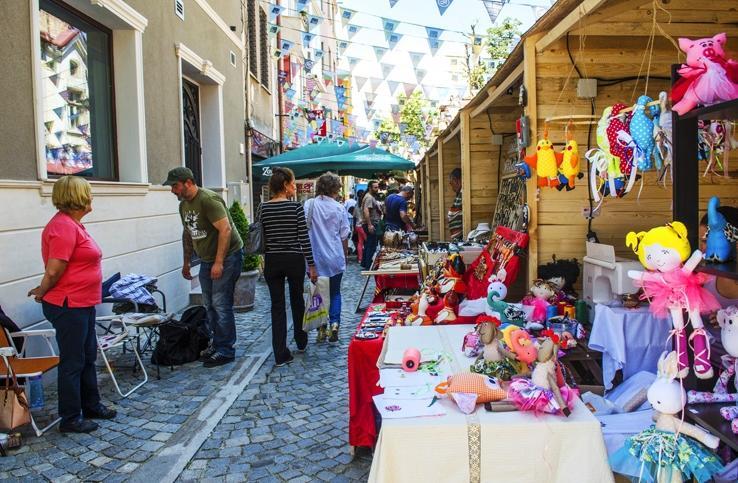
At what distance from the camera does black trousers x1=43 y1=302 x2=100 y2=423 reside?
138 inches

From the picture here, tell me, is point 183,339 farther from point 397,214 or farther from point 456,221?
point 397,214

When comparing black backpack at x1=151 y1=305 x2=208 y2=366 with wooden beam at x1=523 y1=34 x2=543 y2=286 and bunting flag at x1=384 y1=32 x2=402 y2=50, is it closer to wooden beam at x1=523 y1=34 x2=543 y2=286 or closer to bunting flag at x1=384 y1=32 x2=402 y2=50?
wooden beam at x1=523 y1=34 x2=543 y2=286

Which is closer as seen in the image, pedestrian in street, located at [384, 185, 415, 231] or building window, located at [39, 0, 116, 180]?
building window, located at [39, 0, 116, 180]

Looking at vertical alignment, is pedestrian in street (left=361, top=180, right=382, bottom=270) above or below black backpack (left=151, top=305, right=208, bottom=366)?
above

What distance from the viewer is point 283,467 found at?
3209mm

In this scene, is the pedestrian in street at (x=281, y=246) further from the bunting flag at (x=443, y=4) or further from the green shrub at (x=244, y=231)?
the bunting flag at (x=443, y=4)

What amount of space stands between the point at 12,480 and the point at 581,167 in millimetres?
4088

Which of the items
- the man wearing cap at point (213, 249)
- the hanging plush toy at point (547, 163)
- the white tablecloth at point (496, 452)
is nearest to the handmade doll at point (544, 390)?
the white tablecloth at point (496, 452)

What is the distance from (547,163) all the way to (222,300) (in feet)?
9.93

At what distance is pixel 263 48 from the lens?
1498 centimetres

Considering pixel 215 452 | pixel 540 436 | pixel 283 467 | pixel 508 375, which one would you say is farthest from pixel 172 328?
pixel 540 436

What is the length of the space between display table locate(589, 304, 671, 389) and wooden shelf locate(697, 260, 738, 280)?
1.03 m

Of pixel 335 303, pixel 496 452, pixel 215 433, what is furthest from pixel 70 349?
pixel 335 303

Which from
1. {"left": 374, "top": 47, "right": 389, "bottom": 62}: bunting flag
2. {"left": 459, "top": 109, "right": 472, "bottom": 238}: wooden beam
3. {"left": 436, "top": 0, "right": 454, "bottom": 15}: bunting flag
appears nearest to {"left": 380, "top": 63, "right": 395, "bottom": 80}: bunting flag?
{"left": 374, "top": 47, "right": 389, "bottom": 62}: bunting flag
